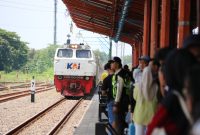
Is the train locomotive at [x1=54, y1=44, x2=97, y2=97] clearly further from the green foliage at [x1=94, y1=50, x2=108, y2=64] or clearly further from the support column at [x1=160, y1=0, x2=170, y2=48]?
the support column at [x1=160, y1=0, x2=170, y2=48]

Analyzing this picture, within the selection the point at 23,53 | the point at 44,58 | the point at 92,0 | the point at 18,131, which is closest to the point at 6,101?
the point at 92,0

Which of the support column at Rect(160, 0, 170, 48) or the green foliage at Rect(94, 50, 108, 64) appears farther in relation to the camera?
the green foliage at Rect(94, 50, 108, 64)

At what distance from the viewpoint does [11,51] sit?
230 feet

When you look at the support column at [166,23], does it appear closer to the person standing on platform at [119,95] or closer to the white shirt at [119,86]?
A: the person standing on platform at [119,95]

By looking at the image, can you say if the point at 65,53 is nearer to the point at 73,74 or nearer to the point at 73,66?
the point at 73,66

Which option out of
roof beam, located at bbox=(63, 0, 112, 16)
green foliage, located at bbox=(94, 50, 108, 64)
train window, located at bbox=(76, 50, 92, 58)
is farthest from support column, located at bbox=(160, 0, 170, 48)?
green foliage, located at bbox=(94, 50, 108, 64)

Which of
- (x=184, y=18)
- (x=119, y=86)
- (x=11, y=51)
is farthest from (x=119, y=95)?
(x=11, y=51)

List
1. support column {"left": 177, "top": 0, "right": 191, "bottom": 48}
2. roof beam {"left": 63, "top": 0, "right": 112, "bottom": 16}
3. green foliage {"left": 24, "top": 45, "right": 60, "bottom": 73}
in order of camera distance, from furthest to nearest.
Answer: green foliage {"left": 24, "top": 45, "right": 60, "bottom": 73} → roof beam {"left": 63, "top": 0, "right": 112, "bottom": 16} → support column {"left": 177, "top": 0, "right": 191, "bottom": 48}

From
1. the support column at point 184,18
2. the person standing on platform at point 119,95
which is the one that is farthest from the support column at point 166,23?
the support column at point 184,18

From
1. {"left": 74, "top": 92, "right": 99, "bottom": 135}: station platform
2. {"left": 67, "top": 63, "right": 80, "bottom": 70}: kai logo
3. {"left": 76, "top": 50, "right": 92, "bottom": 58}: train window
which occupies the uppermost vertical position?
{"left": 76, "top": 50, "right": 92, "bottom": 58}: train window

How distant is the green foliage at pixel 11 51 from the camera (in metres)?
67.9

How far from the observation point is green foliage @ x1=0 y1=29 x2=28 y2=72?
67.9 m

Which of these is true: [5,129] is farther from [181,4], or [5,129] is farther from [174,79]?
[174,79]

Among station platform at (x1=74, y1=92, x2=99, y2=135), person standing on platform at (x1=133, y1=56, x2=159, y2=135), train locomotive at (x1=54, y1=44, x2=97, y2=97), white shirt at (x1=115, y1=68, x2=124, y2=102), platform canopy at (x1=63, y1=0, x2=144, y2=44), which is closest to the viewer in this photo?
person standing on platform at (x1=133, y1=56, x2=159, y2=135)
